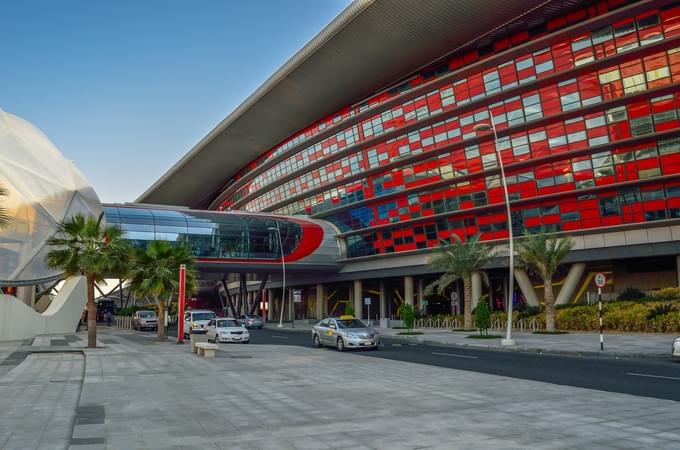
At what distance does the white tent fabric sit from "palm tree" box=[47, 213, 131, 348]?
24.8 feet

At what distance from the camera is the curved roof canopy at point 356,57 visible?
149 ft

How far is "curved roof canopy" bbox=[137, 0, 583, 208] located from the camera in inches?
1793

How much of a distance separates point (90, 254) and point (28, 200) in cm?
958

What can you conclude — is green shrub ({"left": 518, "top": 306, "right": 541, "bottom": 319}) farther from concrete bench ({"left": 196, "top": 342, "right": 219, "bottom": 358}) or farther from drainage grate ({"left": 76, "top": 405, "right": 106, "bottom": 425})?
drainage grate ({"left": 76, "top": 405, "right": 106, "bottom": 425})

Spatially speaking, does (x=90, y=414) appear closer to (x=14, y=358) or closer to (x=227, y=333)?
(x=14, y=358)

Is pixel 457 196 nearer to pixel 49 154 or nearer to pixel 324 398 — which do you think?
pixel 49 154

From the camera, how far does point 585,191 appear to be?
4347 centimetres

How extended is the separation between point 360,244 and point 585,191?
27.4 metres

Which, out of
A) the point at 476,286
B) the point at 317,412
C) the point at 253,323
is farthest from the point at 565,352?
the point at 253,323

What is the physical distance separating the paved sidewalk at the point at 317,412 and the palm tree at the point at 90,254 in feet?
33.1

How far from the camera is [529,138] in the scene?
46.6 meters

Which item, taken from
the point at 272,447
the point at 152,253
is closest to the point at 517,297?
the point at 152,253

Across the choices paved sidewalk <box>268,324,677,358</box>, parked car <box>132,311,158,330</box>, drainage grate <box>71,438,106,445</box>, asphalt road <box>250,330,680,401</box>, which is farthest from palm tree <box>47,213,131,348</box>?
parked car <box>132,311,158,330</box>

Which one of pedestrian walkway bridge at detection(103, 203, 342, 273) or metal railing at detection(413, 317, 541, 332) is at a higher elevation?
pedestrian walkway bridge at detection(103, 203, 342, 273)
